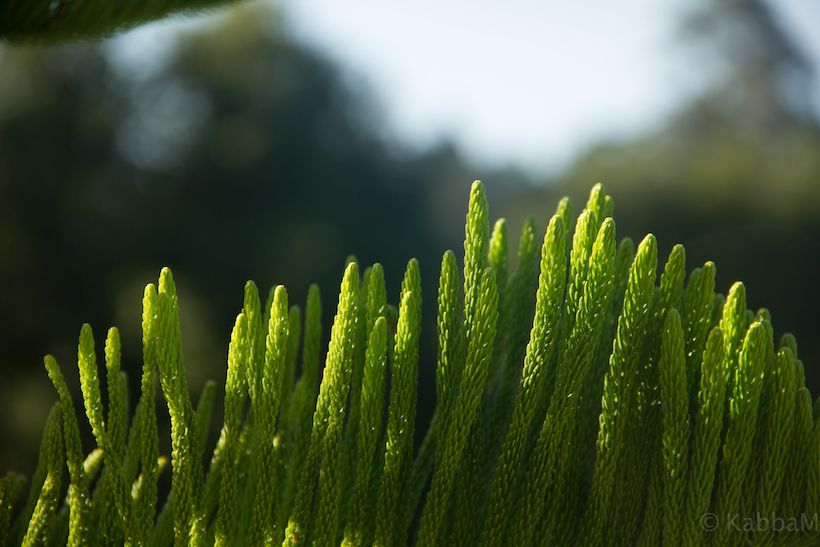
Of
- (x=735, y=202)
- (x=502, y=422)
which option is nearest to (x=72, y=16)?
(x=502, y=422)

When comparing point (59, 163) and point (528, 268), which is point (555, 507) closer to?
point (528, 268)

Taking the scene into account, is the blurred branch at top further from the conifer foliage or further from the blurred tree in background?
the blurred tree in background

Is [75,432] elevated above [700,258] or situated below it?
below

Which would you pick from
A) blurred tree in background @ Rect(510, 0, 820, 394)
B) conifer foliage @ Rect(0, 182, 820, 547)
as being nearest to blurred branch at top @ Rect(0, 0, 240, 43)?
conifer foliage @ Rect(0, 182, 820, 547)

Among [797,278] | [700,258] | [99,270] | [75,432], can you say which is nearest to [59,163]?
[99,270]

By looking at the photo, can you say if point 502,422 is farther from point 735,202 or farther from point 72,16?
point 735,202
